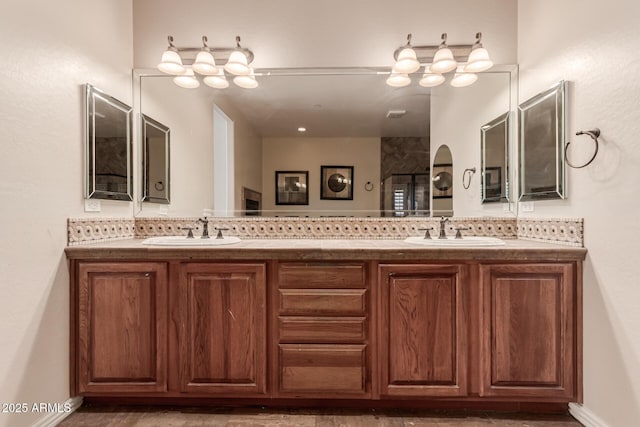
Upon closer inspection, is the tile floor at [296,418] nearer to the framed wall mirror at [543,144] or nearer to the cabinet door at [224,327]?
the cabinet door at [224,327]

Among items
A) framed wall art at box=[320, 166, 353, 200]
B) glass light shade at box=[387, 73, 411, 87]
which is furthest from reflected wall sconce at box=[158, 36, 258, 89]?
glass light shade at box=[387, 73, 411, 87]

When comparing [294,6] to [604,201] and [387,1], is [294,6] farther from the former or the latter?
[604,201]

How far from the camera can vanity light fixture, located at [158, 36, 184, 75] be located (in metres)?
2.07

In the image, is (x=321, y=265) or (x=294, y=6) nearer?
(x=321, y=265)

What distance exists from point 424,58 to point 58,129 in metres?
2.15

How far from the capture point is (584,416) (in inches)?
61.4

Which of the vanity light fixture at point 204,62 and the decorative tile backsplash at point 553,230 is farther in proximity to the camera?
the vanity light fixture at point 204,62

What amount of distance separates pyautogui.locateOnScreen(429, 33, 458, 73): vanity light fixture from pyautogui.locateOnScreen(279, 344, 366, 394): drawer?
5.76 feet

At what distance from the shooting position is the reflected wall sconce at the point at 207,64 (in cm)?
208

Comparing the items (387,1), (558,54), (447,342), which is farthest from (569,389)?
(387,1)

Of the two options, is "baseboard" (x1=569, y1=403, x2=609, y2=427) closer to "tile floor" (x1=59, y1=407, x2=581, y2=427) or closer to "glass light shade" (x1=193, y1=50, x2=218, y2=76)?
"tile floor" (x1=59, y1=407, x2=581, y2=427)

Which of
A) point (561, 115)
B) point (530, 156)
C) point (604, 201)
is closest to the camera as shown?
point (604, 201)

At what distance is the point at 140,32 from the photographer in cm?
217

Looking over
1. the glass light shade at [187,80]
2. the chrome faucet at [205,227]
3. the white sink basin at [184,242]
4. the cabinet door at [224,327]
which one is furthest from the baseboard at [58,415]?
the glass light shade at [187,80]
